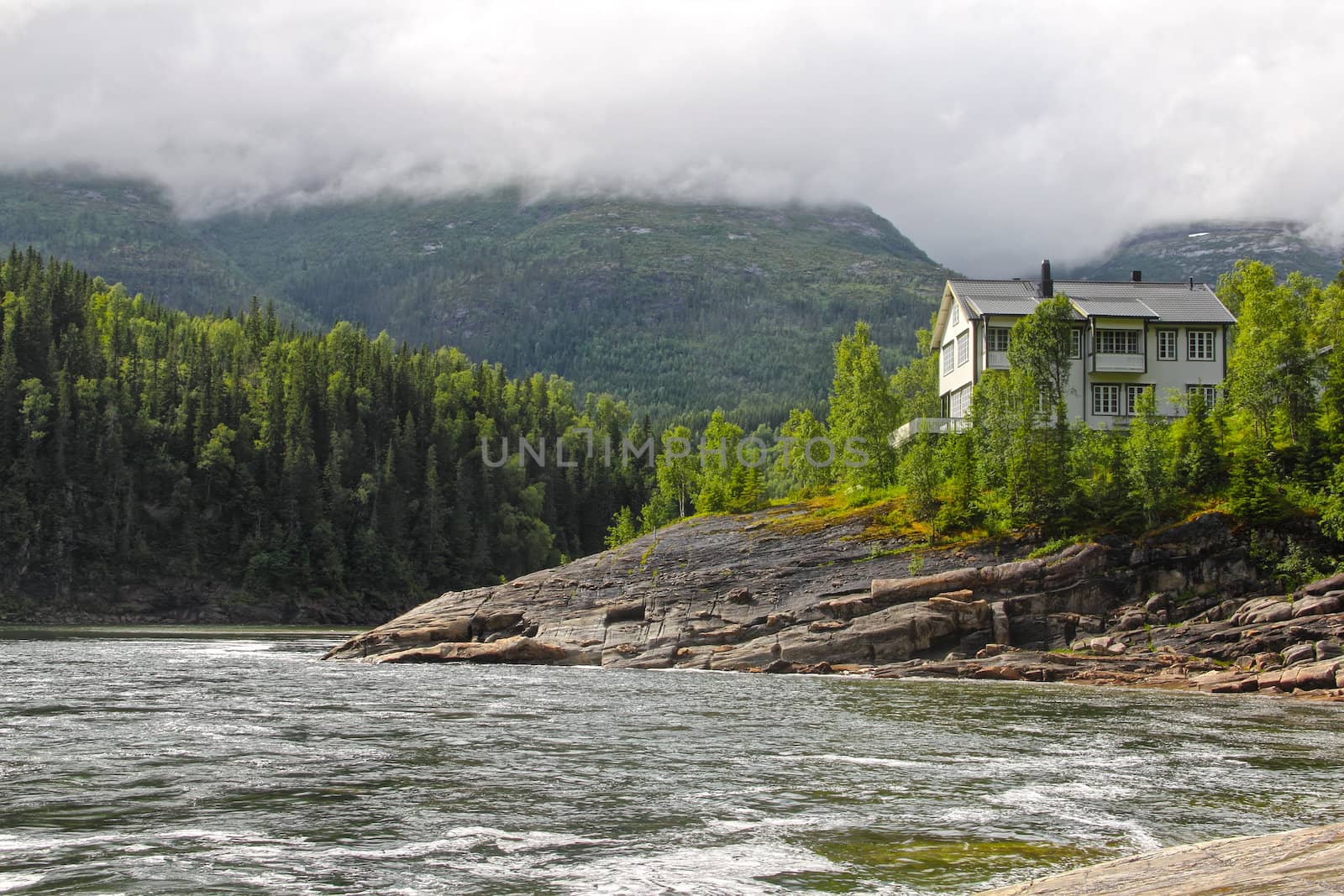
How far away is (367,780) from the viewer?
28156 millimetres

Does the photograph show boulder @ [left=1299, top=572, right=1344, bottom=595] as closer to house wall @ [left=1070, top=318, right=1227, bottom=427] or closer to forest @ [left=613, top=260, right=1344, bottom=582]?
forest @ [left=613, top=260, right=1344, bottom=582]

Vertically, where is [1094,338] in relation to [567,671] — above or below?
above

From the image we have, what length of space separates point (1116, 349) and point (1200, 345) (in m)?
6.12

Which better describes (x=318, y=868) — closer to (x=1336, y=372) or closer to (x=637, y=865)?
(x=637, y=865)

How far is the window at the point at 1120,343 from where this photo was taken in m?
88.0

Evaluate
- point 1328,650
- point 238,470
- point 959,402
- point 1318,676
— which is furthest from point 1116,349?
Answer: point 238,470

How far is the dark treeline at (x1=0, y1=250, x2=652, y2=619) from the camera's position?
147m

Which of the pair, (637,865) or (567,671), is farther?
(567,671)

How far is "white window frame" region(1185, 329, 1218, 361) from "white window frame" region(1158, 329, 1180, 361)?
67cm

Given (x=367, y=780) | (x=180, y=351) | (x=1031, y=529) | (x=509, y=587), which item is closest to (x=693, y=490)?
(x=509, y=587)

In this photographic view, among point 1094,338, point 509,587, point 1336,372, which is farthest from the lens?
point 1094,338

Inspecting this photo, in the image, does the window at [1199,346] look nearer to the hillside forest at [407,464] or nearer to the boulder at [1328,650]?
the hillside forest at [407,464]

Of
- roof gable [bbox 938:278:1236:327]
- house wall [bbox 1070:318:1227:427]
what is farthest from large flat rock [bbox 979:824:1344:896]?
roof gable [bbox 938:278:1236:327]

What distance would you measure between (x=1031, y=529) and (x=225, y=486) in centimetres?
11704
